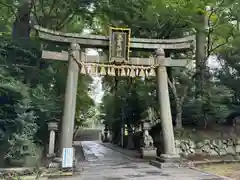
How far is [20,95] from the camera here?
1002cm

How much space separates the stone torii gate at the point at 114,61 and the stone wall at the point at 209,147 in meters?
2.85

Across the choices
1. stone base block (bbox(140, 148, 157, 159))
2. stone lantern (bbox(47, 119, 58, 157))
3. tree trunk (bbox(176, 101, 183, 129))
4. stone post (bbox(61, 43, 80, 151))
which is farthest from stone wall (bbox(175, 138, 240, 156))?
stone lantern (bbox(47, 119, 58, 157))

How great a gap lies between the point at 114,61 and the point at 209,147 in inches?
284

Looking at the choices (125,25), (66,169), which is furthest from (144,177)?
(125,25)

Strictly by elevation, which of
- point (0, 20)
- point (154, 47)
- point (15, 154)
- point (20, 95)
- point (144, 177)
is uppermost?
point (0, 20)

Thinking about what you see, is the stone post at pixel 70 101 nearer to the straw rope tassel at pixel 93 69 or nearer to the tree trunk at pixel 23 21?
the straw rope tassel at pixel 93 69

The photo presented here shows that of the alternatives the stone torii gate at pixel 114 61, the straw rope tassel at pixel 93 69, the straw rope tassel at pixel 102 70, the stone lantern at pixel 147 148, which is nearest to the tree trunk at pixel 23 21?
the stone torii gate at pixel 114 61

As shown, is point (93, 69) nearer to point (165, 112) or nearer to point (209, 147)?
point (165, 112)

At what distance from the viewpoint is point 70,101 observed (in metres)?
9.86

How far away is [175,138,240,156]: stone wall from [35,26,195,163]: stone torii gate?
285 centimetres

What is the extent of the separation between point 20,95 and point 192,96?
942 cm

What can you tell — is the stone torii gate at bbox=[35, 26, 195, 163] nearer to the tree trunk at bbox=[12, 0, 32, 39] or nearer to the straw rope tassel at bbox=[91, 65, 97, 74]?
the straw rope tassel at bbox=[91, 65, 97, 74]

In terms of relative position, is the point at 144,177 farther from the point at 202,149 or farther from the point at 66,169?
the point at 202,149

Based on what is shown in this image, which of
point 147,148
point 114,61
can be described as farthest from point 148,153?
point 114,61
